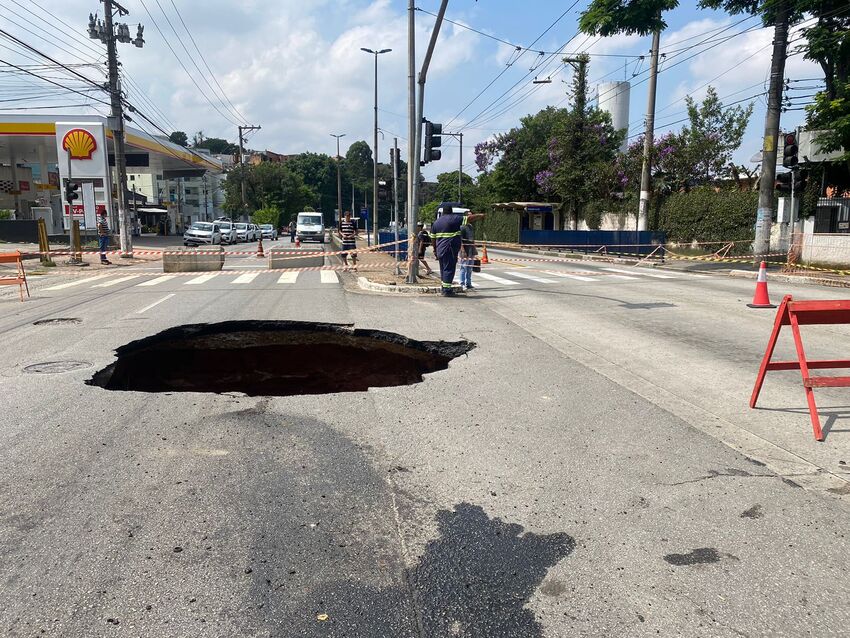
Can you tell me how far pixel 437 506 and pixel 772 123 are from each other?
21.4m

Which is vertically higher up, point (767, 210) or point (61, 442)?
point (767, 210)

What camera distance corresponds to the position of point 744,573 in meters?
3.12

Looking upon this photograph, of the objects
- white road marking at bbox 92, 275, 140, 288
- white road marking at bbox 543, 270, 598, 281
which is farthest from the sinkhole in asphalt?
white road marking at bbox 543, 270, 598, 281

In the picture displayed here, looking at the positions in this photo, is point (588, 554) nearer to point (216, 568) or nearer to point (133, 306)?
point (216, 568)

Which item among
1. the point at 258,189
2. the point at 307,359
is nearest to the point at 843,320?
the point at 307,359

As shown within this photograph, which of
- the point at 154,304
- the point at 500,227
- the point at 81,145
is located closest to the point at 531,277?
the point at 154,304

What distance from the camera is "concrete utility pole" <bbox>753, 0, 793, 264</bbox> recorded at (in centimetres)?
1972

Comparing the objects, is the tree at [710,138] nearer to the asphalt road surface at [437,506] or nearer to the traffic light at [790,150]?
the traffic light at [790,150]

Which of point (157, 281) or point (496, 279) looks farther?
point (496, 279)

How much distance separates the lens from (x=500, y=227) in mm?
A: 52344

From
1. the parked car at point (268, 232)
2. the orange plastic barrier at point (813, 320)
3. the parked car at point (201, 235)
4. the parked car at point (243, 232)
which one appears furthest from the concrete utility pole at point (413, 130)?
the parked car at point (268, 232)

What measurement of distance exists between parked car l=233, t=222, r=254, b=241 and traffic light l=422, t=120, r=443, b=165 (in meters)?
39.4

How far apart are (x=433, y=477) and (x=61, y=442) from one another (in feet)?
9.70

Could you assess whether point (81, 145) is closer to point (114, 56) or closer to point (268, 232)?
point (114, 56)
